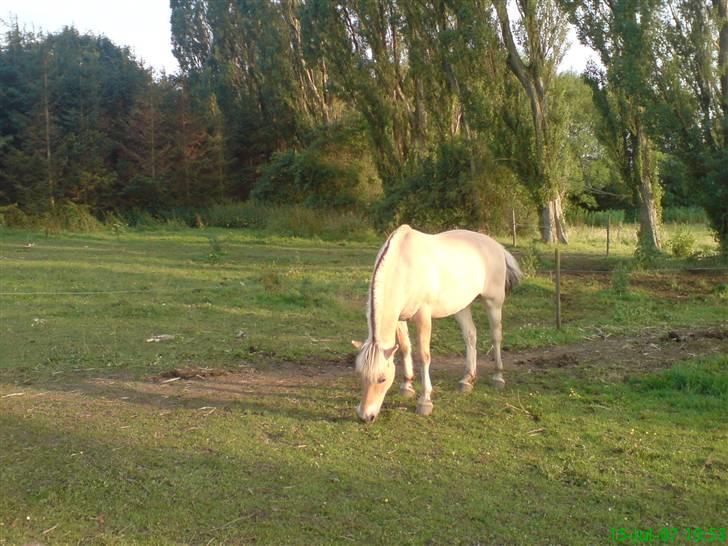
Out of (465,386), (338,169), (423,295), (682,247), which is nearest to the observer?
(423,295)

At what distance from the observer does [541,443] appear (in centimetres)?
478

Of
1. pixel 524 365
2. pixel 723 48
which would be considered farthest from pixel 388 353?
pixel 723 48

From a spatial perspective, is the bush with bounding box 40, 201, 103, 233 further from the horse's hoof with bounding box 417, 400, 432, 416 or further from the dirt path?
the horse's hoof with bounding box 417, 400, 432, 416

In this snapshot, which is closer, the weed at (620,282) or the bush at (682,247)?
the weed at (620,282)

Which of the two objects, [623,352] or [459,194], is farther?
[459,194]

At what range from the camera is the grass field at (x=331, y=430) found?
12.0ft

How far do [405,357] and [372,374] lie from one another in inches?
39.4

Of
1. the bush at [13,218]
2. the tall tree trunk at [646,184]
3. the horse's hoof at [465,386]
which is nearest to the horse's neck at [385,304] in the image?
the horse's hoof at [465,386]

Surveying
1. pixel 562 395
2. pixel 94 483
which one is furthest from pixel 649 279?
pixel 94 483

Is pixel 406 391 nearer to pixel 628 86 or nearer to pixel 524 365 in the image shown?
pixel 524 365

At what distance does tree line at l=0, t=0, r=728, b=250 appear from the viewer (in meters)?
14.3

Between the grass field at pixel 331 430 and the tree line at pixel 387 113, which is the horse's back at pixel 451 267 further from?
the tree line at pixel 387 113

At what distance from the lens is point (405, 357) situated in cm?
586

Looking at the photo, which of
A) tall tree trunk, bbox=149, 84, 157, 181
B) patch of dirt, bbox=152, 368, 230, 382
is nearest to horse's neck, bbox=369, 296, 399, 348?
patch of dirt, bbox=152, 368, 230, 382
